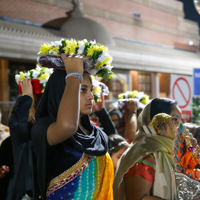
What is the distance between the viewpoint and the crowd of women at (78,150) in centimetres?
155

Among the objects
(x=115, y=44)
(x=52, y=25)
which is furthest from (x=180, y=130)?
Result: (x=115, y=44)

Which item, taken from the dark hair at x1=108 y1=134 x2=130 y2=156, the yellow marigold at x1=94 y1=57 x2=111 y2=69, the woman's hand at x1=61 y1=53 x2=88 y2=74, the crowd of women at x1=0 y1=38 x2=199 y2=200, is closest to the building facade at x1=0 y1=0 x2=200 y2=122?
the dark hair at x1=108 y1=134 x2=130 y2=156

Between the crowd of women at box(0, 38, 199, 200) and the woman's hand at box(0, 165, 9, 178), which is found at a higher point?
the crowd of women at box(0, 38, 199, 200)

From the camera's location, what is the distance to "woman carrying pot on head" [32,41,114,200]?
4.87 feet

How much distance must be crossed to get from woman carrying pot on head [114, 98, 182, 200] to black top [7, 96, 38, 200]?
636 mm

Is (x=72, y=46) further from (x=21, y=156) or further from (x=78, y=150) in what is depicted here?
(x=21, y=156)

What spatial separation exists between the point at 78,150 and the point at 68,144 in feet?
0.23

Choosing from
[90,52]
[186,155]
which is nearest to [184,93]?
[186,155]

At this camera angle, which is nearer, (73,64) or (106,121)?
(73,64)

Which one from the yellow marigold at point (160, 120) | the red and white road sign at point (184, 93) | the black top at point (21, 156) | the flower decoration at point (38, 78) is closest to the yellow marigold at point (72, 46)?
the black top at point (21, 156)

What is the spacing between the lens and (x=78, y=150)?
1680mm

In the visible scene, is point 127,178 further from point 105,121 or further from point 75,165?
point 105,121

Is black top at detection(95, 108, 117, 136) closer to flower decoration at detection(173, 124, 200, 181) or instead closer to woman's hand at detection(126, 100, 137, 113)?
woman's hand at detection(126, 100, 137, 113)

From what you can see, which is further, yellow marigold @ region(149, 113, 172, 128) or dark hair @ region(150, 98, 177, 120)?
dark hair @ region(150, 98, 177, 120)
